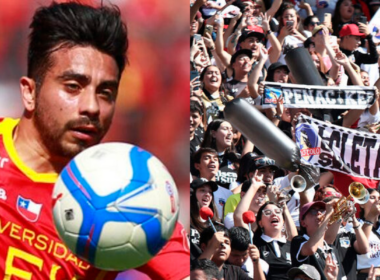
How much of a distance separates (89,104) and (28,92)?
1.09ft

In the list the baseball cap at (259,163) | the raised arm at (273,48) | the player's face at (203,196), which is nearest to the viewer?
the player's face at (203,196)

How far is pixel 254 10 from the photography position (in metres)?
11.3

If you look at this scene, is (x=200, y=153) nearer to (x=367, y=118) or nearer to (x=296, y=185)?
(x=296, y=185)

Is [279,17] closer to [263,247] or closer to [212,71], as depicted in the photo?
[212,71]

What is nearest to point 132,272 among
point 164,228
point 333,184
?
point 164,228

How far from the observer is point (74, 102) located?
4234 mm

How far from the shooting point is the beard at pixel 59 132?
4.28 meters

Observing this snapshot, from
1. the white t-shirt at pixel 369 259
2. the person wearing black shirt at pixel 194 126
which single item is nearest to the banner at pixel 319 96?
the person wearing black shirt at pixel 194 126

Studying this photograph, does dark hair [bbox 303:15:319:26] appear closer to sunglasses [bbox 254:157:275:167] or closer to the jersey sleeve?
sunglasses [bbox 254:157:275:167]

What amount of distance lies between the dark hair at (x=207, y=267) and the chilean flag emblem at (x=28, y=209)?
93.4 inches

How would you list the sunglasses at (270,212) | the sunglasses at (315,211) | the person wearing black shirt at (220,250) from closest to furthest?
the person wearing black shirt at (220,250)
the sunglasses at (270,212)
the sunglasses at (315,211)

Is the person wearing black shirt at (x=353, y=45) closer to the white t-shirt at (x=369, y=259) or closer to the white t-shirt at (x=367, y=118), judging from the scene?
the white t-shirt at (x=367, y=118)

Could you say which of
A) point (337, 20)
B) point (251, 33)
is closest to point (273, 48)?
point (251, 33)

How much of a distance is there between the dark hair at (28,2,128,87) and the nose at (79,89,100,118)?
8.8 inches
